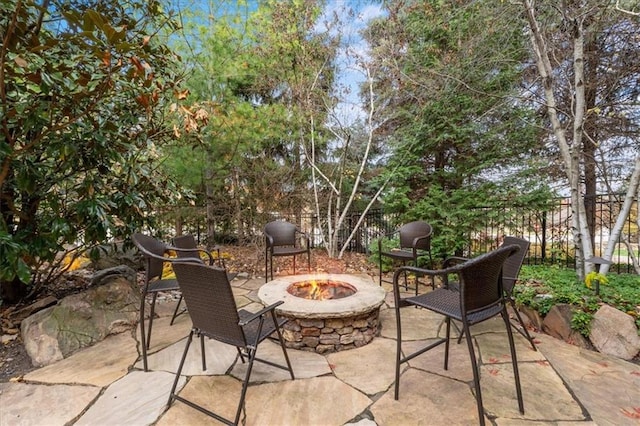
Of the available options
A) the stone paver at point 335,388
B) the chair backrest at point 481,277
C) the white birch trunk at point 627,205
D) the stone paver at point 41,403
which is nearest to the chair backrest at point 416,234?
the stone paver at point 335,388

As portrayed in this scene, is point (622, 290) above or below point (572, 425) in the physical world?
above

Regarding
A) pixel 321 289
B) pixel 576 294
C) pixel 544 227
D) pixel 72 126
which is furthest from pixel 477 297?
pixel 544 227

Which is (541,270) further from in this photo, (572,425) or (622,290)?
(572,425)

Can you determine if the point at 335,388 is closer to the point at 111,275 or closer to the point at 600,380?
the point at 600,380

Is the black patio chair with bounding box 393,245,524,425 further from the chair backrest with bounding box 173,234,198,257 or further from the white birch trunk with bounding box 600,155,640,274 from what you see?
the chair backrest with bounding box 173,234,198,257

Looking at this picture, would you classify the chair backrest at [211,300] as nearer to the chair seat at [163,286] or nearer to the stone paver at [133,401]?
the stone paver at [133,401]

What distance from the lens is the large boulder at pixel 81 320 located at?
2287mm

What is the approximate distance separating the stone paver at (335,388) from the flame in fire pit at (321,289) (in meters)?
0.51

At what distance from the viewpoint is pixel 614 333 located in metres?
2.34

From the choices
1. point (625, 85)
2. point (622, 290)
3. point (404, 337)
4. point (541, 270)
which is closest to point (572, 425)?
point (404, 337)

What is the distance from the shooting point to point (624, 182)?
4.70 m

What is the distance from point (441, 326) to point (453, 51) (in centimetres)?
432

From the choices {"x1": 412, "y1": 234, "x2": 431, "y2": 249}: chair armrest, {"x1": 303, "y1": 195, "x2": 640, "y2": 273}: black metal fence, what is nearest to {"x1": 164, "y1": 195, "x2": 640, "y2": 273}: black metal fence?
{"x1": 303, "y1": 195, "x2": 640, "y2": 273}: black metal fence

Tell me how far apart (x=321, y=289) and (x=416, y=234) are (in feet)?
5.43
